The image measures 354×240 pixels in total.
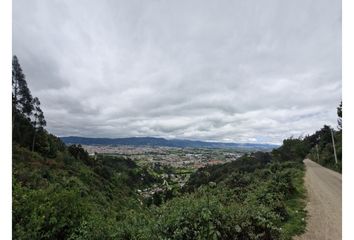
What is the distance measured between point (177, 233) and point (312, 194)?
28.5 ft

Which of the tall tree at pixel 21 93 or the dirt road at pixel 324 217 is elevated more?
the tall tree at pixel 21 93

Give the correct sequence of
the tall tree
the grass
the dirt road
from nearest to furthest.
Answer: the dirt road → the grass → the tall tree

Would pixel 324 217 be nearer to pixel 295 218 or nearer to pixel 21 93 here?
pixel 295 218

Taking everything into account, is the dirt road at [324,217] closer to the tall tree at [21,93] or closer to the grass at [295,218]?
the grass at [295,218]

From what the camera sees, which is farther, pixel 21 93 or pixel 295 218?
pixel 21 93

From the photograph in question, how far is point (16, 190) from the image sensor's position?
3.86 metres

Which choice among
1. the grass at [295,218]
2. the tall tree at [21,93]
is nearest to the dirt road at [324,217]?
the grass at [295,218]

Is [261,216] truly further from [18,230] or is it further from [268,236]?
[18,230]

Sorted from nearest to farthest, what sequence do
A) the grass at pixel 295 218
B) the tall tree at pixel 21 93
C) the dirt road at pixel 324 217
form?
the dirt road at pixel 324 217
the grass at pixel 295 218
the tall tree at pixel 21 93

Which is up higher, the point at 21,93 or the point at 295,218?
the point at 21,93

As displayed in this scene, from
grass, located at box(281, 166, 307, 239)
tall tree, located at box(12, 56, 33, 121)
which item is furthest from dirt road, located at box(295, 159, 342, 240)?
tall tree, located at box(12, 56, 33, 121)

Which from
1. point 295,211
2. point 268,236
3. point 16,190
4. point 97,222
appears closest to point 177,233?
point 97,222

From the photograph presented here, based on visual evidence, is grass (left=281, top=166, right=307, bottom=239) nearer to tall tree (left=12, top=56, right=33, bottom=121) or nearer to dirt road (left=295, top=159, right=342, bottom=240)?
dirt road (left=295, top=159, right=342, bottom=240)

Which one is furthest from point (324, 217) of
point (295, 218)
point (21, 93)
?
point (21, 93)
